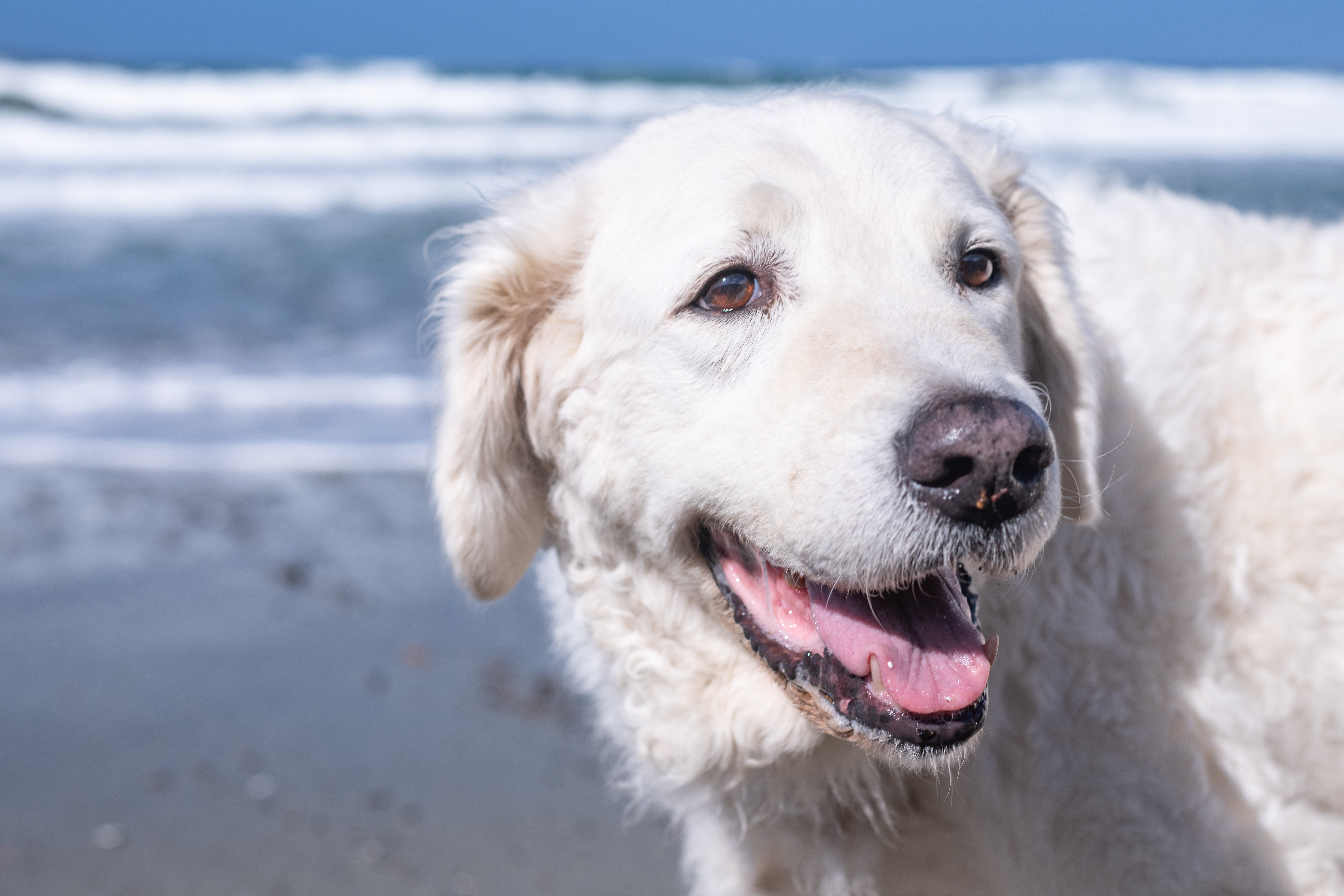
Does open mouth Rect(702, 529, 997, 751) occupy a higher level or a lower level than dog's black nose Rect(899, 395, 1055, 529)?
lower

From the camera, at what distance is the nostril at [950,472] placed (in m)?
1.60

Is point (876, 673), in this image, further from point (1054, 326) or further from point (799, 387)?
point (1054, 326)

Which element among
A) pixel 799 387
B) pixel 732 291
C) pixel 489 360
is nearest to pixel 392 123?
pixel 489 360

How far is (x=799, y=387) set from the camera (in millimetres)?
1778

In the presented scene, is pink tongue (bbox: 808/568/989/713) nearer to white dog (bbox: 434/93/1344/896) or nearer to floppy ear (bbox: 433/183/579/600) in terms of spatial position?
white dog (bbox: 434/93/1344/896)

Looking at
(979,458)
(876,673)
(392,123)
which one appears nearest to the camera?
(979,458)

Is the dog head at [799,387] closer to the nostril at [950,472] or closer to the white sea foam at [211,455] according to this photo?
the nostril at [950,472]

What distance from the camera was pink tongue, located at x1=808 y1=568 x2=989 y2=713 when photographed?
1847mm

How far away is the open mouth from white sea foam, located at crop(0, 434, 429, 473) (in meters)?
3.62

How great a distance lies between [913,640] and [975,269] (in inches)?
26.9

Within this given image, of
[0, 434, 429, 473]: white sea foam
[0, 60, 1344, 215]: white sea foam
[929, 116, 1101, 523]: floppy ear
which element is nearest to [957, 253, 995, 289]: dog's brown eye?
[929, 116, 1101, 523]: floppy ear

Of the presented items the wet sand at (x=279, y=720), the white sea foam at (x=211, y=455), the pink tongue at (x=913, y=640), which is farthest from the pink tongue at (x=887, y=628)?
the white sea foam at (x=211, y=455)

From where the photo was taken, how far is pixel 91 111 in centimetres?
1888

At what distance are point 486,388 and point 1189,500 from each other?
1440 millimetres
